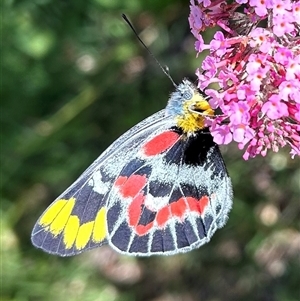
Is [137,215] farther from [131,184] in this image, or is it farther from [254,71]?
[254,71]

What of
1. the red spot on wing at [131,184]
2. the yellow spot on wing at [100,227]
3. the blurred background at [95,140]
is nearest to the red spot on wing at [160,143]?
the red spot on wing at [131,184]

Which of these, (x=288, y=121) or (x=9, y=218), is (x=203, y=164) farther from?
(x=9, y=218)

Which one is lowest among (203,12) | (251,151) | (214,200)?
(214,200)

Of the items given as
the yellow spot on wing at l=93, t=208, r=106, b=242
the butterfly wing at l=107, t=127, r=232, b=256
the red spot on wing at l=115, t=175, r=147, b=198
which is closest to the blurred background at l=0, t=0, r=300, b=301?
the butterfly wing at l=107, t=127, r=232, b=256

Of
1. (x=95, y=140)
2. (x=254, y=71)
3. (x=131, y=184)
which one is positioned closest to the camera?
(x=254, y=71)

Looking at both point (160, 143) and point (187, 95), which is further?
point (160, 143)

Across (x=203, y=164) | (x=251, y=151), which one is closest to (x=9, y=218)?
(x=203, y=164)

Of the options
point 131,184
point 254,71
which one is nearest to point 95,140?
point 131,184
